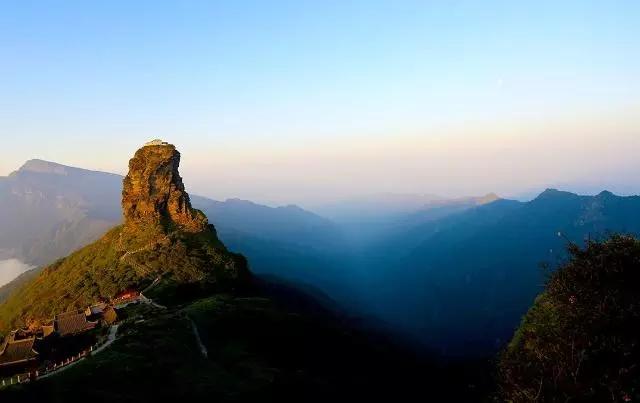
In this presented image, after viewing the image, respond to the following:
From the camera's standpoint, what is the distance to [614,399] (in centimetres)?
2569

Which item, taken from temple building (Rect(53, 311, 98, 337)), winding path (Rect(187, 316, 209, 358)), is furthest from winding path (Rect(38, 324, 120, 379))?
winding path (Rect(187, 316, 209, 358))

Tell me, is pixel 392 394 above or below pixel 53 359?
below

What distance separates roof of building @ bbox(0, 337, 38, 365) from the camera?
60.6m

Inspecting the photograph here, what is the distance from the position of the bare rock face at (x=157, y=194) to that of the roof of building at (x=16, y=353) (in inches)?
3288

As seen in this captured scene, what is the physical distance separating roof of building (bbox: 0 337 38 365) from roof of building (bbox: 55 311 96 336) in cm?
853

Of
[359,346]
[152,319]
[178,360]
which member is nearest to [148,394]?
[178,360]

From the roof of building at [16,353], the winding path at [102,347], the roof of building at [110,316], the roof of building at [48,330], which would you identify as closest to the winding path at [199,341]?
the winding path at [102,347]

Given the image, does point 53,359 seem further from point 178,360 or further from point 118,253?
point 118,253

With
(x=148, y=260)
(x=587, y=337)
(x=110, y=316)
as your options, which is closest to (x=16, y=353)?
(x=110, y=316)

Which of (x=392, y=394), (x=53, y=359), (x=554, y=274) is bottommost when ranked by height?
(x=392, y=394)

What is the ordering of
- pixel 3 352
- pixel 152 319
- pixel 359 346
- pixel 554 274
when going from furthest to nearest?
pixel 359 346 < pixel 152 319 < pixel 3 352 < pixel 554 274

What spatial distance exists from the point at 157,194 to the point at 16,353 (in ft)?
299

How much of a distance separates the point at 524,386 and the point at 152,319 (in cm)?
6177

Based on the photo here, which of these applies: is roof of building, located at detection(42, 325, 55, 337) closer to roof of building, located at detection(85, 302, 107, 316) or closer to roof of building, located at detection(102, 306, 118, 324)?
roof of building, located at detection(85, 302, 107, 316)
